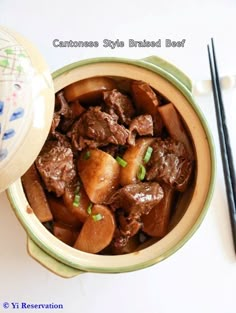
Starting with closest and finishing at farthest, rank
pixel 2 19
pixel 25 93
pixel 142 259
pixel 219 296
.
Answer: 1. pixel 25 93
2. pixel 142 259
3. pixel 219 296
4. pixel 2 19

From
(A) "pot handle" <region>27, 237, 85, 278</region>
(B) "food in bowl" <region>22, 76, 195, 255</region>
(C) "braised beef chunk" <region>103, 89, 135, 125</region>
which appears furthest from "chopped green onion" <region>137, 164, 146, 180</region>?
(A) "pot handle" <region>27, 237, 85, 278</region>

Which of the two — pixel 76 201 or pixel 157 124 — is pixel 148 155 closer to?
pixel 157 124

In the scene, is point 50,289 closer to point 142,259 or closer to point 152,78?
point 142,259

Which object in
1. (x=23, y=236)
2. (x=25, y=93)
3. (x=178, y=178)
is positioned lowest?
(x=23, y=236)

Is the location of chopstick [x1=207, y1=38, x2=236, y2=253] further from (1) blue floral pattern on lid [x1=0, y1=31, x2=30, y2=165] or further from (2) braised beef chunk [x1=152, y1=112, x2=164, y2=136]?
(1) blue floral pattern on lid [x1=0, y1=31, x2=30, y2=165]

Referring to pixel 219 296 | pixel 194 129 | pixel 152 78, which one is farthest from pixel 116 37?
pixel 219 296

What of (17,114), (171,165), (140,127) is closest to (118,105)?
(140,127)
